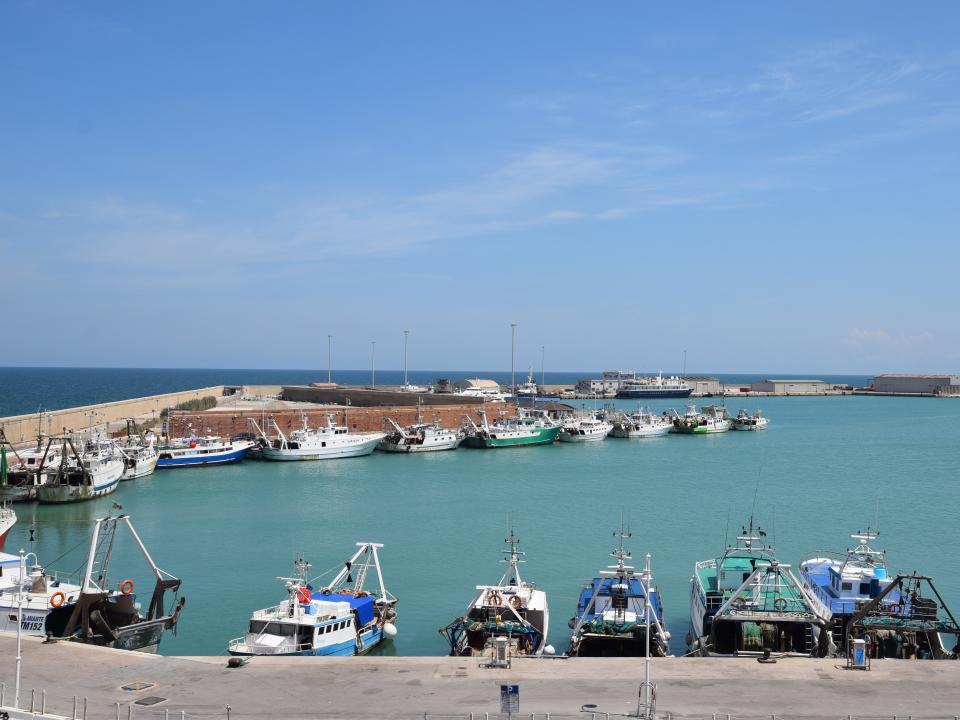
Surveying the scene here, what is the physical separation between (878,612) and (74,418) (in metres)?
68.1

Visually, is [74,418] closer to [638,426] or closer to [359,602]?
[359,602]

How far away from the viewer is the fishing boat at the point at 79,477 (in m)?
53.6

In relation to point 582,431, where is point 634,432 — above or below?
below

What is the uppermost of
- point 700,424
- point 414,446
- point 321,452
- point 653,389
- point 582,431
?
point 653,389

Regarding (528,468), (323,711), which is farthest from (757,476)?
(323,711)

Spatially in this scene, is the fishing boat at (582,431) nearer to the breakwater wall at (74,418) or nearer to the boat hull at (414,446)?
the boat hull at (414,446)

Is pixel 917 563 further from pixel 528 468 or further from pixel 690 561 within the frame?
pixel 528 468

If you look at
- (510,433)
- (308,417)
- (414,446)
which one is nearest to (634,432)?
(510,433)

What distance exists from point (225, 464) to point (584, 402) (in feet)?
358

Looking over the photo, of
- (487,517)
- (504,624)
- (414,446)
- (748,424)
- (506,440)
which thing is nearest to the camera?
(504,624)

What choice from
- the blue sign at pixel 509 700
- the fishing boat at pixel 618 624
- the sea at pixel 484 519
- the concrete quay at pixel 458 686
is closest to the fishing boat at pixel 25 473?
the sea at pixel 484 519

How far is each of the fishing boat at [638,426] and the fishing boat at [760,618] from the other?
77087mm

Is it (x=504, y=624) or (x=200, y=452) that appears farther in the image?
(x=200, y=452)

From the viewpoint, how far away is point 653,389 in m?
190
